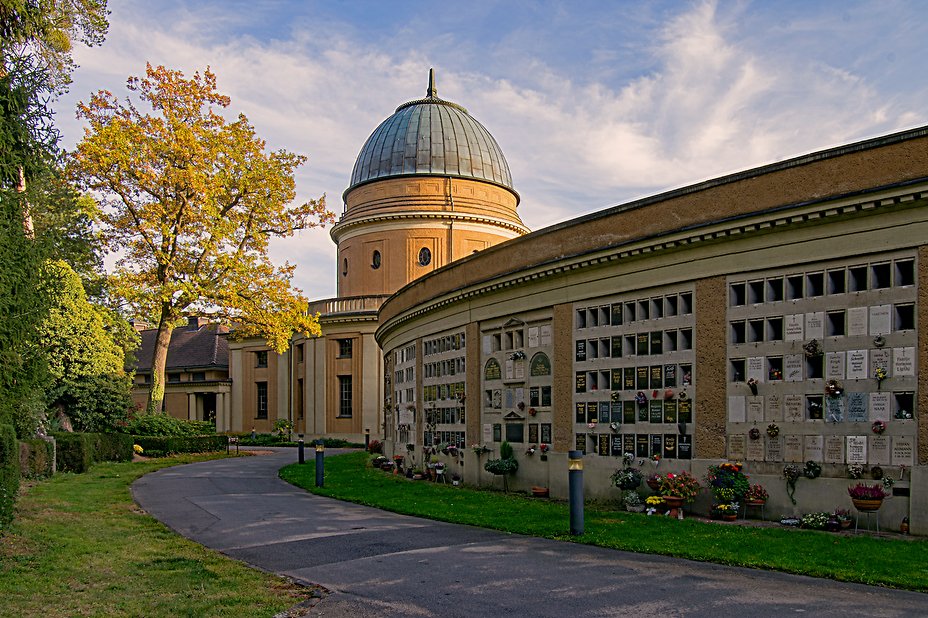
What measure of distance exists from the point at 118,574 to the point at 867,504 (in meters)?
8.71

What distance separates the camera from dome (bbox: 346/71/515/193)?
46.3 metres

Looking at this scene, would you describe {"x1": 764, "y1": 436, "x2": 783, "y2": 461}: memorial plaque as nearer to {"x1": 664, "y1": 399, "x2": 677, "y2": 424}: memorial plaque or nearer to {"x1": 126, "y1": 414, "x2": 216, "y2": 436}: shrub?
{"x1": 664, "y1": 399, "x2": 677, "y2": 424}: memorial plaque

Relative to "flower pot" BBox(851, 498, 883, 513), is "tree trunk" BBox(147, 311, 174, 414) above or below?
above

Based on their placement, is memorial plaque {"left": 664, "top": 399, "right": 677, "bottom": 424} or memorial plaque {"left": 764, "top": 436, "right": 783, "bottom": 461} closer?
memorial plaque {"left": 764, "top": 436, "right": 783, "bottom": 461}

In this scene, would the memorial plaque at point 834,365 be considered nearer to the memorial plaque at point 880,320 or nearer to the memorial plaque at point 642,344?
the memorial plaque at point 880,320

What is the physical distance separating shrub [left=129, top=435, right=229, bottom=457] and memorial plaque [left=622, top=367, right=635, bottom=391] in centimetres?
2076

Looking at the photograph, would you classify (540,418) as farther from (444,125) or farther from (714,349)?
(444,125)

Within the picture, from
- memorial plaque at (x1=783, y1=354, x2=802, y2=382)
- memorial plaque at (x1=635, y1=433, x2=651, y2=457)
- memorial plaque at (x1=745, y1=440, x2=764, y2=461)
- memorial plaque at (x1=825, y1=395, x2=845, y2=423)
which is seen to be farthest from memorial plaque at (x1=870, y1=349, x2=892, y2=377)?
memorial plaque at (x1=635, y1=433, x2=651, y2=457)

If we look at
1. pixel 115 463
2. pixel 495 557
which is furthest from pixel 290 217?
pixel 495 557

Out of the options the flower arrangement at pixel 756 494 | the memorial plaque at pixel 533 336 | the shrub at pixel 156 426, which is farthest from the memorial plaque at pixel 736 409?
the shrub at pixel 156 426

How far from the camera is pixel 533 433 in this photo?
1659cm

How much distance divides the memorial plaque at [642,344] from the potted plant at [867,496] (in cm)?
403

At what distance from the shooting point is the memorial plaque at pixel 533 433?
54.2ft

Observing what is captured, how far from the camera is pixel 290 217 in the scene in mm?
34406
